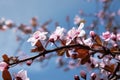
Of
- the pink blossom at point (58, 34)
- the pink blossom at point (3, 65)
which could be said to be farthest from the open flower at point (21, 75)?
the pink blossom at point (58, 34)

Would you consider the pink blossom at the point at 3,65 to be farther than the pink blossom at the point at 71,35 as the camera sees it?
No

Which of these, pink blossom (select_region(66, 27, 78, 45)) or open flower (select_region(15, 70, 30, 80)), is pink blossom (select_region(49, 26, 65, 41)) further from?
open flower (select_region(15, 70, 30, 80))

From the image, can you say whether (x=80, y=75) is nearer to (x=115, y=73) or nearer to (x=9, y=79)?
(x=115, y=73)

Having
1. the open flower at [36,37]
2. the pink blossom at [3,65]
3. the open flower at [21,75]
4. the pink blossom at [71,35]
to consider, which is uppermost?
the open flower at [36,37]

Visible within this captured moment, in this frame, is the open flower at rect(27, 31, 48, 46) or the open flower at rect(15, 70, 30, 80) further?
the open flower at rect(27, 31, 48, 46)

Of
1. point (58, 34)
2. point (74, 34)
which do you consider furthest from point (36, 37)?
point (74, 34)

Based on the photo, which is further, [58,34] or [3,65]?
[58,34]

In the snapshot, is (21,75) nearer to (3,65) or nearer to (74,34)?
(3,65)

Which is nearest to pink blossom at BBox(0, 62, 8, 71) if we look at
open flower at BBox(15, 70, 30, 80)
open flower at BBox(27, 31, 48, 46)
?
open flower at BBox(15, 70, 30, 80)

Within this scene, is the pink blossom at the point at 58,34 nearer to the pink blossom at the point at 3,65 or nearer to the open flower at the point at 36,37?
the open flower at the point at 36,37

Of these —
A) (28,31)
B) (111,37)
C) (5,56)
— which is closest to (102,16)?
(28,31)

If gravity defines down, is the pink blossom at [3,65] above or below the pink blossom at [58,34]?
below
